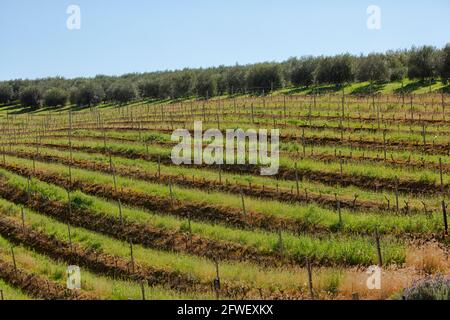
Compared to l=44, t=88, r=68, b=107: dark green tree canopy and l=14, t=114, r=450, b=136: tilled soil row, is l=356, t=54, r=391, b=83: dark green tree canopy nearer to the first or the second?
l=14, t=114, r=450, b=136: tilled soil row

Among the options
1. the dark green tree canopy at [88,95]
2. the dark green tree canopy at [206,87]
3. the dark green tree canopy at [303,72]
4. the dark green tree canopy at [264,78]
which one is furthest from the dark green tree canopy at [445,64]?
the dark green tree canopy at [88,95]

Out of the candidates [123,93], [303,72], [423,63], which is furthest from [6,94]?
[423,63]

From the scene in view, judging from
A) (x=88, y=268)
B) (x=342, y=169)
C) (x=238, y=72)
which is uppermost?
(x=238, y=72)

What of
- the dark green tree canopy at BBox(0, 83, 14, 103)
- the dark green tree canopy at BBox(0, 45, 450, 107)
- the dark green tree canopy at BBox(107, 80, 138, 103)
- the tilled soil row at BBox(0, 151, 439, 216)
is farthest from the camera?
the dark green tree canopy at BBox(0, 83, 14, 103)

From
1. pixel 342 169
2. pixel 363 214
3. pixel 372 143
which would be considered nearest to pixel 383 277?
pixel 363 214

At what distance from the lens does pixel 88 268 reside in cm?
2347

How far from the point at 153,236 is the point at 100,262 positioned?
3279 mm

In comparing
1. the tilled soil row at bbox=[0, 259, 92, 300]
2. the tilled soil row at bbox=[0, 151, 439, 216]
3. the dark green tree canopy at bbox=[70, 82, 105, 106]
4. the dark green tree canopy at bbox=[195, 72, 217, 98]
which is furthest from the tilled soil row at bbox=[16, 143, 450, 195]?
the dark green tree canopy at bbox=[70, 82, 105, 106]

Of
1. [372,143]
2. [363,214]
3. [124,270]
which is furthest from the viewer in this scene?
[372,143]

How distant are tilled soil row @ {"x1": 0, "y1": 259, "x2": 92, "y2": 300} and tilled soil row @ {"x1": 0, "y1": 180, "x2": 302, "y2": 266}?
350 cm

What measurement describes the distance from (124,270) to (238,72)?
88802 mm

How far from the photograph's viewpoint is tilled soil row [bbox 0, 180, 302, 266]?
22.5 m

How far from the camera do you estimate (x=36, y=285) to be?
2123cm
